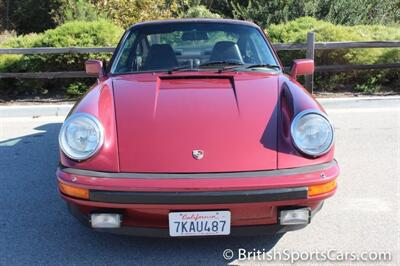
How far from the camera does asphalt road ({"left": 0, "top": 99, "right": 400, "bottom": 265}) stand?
3410mm

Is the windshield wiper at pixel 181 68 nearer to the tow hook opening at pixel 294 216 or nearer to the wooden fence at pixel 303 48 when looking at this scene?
the tow hook opening at pixel 294 216

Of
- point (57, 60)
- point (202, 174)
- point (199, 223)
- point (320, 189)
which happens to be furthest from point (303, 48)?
point (199, 223)

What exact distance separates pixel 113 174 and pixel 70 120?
20.5 inches

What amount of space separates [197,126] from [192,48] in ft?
5.36

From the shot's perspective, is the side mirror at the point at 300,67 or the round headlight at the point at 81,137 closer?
the round headlight at the point at 81,137

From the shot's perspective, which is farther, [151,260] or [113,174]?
[151,260]

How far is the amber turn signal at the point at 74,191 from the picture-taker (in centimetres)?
301

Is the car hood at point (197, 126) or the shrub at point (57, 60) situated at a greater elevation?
the car hood at point (197, 126)

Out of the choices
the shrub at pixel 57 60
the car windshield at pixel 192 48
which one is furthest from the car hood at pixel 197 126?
the shrub at pixel 57 60

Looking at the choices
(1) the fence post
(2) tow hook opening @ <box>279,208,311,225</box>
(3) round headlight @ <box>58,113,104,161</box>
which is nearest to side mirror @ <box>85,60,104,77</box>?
(3) round headlight @ <box>58,113,104,161</box>

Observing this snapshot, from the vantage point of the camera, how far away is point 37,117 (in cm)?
777

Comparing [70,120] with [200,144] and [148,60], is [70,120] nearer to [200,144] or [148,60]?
[200,144]

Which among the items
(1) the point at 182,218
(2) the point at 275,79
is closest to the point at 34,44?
(2) the point at 275,79

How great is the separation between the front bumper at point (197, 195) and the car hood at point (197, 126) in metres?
0.09
